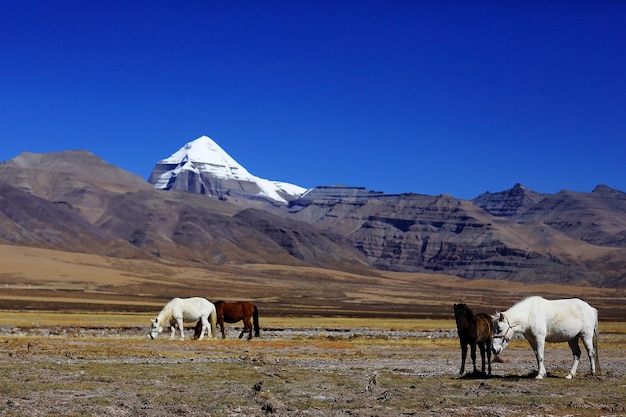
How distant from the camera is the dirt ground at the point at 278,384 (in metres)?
15.5

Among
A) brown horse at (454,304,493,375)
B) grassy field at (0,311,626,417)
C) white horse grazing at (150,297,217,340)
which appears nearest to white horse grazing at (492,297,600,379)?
brown horse at (454,304,493,375)

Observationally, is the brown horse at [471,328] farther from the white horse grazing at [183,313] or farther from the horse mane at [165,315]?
the horse mane at [165,315]

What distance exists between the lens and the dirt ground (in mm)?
Answer: 15547

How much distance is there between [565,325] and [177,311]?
2026 centimetres

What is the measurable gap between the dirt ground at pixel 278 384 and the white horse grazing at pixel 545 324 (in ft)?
2.85

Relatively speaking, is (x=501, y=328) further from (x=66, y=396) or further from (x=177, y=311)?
(x=177, y=311)

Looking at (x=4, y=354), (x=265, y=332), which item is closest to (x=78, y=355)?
(x=4, y=354)

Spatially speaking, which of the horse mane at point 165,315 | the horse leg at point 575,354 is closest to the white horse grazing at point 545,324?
the horse leg at point 575,354

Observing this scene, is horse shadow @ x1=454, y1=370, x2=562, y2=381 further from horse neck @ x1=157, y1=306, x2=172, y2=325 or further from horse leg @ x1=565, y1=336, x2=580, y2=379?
horse neck @ x1=157, y1=306, x2=172, y2=325

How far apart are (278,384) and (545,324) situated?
7.06m

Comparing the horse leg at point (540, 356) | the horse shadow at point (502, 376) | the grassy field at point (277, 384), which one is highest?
the horse leg at point (540, 356)

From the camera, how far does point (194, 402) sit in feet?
53.4

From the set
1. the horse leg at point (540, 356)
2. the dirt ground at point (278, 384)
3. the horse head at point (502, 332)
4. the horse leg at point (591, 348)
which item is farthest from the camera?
the horse leg at point (591, 348)

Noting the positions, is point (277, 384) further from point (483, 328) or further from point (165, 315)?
point (165, 315)
